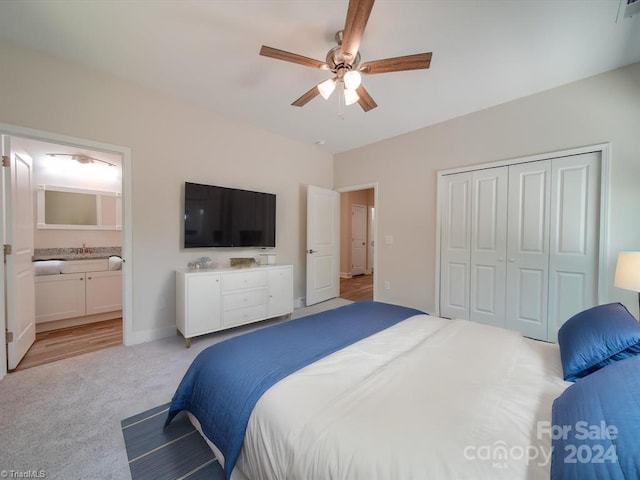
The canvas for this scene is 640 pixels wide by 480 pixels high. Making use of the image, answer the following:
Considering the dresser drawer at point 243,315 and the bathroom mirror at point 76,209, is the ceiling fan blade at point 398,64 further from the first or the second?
the bathroom mirror at point 76,209

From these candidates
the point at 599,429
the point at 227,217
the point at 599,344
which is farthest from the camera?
the point at 227,217

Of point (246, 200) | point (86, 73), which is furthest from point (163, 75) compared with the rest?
point (246, 200)

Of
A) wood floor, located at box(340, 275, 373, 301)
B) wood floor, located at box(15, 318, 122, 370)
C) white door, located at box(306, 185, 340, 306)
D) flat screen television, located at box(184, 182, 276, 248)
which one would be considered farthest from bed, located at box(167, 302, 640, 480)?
wood floor, located at box(340, 275, 373, 301)

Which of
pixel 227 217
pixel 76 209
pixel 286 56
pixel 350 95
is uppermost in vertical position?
pixel 286 56

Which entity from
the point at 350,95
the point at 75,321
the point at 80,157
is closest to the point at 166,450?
the point at 350,95

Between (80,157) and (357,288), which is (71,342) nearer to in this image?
(80,157)

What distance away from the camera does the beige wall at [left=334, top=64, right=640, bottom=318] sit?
2.35 meters

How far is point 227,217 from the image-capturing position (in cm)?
333

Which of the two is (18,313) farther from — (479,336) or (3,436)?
(479,336)

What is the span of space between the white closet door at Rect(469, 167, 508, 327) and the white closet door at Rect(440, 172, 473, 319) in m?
0.07

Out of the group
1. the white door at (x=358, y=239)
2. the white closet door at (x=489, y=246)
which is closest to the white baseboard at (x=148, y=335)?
the white closet door at (x=489, y=246)

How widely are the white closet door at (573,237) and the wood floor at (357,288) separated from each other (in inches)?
105

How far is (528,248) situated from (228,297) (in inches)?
136

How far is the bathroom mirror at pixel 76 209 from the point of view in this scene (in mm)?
3604
